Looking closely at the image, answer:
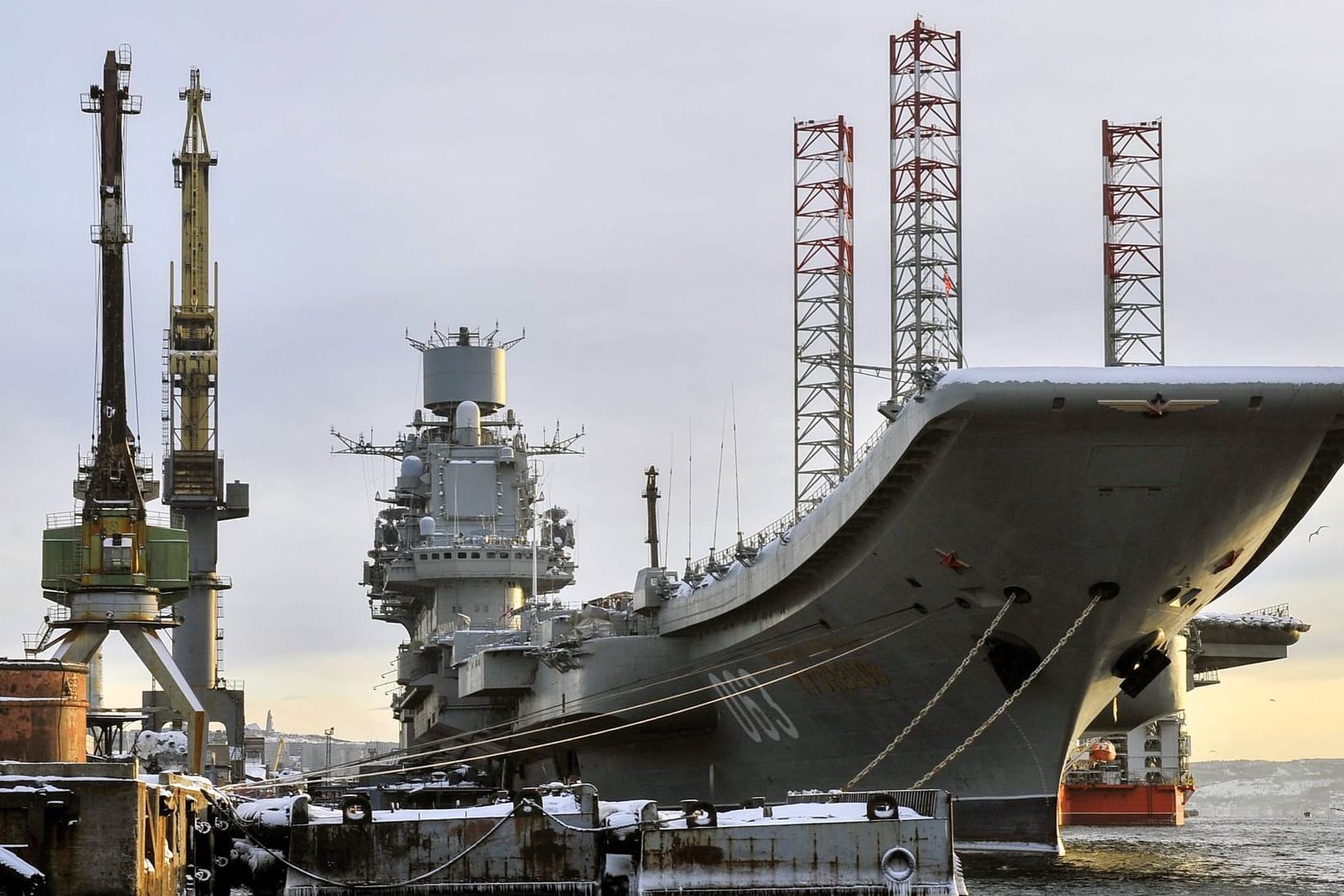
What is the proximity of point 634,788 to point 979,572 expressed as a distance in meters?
11.3

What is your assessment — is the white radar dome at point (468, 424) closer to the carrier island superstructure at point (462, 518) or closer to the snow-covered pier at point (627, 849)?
the carrier island superstructure at point (462, 518)

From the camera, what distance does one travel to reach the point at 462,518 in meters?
46.0

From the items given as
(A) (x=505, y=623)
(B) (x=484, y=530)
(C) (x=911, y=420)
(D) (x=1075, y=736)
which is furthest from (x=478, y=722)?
(C) (x=911, y=420)

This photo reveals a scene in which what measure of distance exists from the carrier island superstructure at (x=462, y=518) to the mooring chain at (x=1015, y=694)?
19680mm

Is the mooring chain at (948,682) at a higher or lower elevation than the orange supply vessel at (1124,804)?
higher

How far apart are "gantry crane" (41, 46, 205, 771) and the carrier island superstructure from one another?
11.9 m

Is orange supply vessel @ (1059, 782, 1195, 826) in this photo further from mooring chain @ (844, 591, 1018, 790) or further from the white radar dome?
mooring chain @ (844, 591, 1018, 790)

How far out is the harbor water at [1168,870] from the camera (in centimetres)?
2198

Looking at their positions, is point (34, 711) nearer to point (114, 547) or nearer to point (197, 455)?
point (114, 547)

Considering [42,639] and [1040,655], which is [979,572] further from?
[42,639]

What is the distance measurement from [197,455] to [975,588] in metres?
30.3

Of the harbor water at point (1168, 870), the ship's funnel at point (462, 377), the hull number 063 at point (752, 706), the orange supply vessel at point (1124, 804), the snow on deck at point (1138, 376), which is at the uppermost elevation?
the ship's funnel at point (462, 377)

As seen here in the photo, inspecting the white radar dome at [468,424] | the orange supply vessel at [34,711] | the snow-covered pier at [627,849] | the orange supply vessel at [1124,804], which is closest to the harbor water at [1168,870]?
the snow-covered pier at [627,849]

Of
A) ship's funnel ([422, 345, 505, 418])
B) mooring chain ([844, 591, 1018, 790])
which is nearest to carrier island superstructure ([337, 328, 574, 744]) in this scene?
ship's funnel ([422, 345, 505, 418])
